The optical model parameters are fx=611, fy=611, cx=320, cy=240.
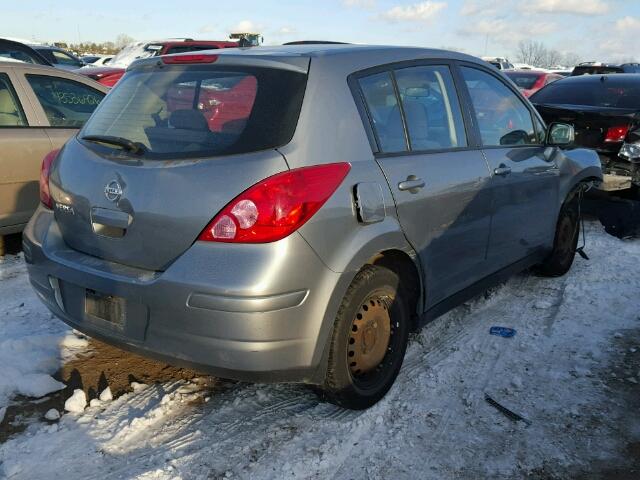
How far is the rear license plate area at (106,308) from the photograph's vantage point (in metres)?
2.67

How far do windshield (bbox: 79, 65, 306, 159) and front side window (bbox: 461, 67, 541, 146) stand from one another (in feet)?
5.01

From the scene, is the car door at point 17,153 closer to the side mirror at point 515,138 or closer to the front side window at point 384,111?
the front side window at point 384,111

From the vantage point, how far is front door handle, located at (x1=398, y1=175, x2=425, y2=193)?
2.97 m

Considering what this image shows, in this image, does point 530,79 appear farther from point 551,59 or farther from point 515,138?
point 551,59

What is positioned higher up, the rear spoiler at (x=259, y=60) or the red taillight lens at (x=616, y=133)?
the rear spoiler at (x=259, y=60)

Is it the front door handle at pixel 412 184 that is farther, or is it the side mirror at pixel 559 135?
the side mirror at pixel 559 135

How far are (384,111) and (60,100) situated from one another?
379 cm

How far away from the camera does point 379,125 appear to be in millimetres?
3014

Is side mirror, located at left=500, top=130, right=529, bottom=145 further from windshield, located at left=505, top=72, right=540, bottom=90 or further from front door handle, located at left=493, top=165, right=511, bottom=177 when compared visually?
windshield, located at left=505, top=72, right=540, bottom=90

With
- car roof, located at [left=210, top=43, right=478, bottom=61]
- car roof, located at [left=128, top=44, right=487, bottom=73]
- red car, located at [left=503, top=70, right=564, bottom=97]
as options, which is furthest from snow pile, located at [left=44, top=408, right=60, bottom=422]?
red car, located at [left=503, top=70, right=564, bottom=97]

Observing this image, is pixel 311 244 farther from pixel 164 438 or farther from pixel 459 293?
pixel 459 293

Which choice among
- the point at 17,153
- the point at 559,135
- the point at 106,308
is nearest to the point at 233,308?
the point at 106,308

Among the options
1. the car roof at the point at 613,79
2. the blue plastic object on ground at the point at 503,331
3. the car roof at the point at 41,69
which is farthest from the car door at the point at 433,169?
the car roof at the point at 613,79

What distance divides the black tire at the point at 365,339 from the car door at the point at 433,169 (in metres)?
0.26
